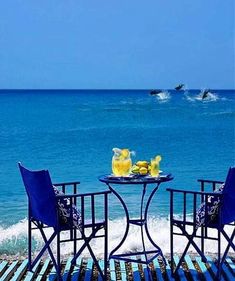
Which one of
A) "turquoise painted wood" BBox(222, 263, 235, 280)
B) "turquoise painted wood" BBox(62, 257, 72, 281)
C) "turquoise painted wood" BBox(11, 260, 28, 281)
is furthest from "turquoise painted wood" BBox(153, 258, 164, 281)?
"turquoise painted wood" BBox(11, 260, 28, 281)

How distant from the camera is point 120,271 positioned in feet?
16.0

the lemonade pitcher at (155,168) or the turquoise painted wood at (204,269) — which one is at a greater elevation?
the lemonade pitcher at (155,168)

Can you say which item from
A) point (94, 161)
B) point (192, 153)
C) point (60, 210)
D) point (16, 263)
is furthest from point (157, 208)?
point (192, 153)

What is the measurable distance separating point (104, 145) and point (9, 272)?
18.1 metres

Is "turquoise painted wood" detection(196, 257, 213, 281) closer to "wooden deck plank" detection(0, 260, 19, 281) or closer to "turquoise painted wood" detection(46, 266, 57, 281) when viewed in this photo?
"turquoise painted wood" detection(46, 266, 57, 281)

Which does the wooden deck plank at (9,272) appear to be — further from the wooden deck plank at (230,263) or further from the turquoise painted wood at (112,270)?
the wooden deck plank at (230,263)

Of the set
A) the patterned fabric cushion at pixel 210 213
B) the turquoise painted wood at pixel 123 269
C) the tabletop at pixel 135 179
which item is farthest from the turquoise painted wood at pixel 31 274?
the patterned fabric cushion at pixel 210 213

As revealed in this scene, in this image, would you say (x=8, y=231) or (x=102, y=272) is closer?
(x=102, y=272)

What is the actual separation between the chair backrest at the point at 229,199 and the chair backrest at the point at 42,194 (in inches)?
39.0

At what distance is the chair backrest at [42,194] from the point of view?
4.34 meters

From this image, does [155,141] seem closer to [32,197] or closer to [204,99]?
[32,197]

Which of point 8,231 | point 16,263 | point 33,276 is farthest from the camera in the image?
point 8,231

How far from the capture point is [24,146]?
2295 centimetres

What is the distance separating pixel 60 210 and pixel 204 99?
46.2 meters
